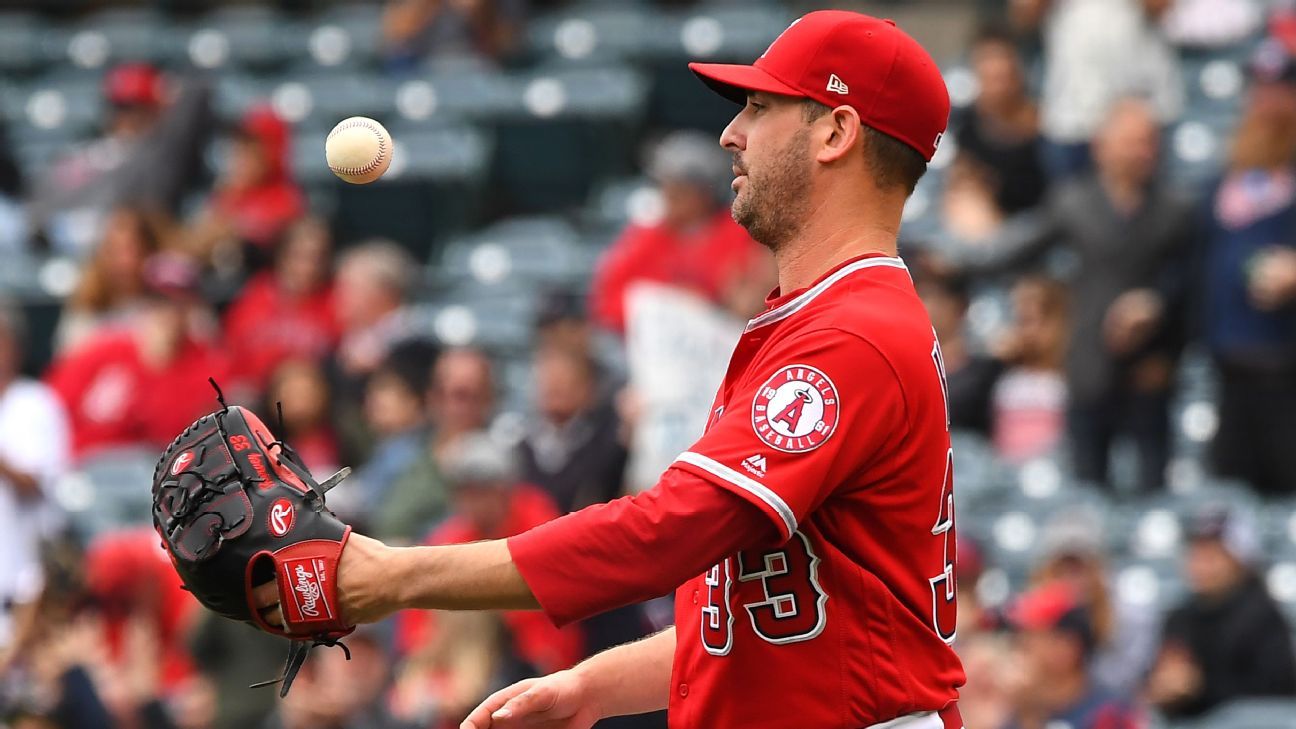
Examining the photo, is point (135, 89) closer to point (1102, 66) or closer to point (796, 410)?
point (1102, 66)

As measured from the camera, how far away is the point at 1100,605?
22.9 ft

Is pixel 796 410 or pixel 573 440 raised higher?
pixel 796 410

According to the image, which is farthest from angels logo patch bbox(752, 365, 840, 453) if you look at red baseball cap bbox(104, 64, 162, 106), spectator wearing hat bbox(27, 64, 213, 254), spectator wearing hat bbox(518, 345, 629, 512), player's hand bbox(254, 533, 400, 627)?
red baseball cap bbox(104, 64, 162, 106)

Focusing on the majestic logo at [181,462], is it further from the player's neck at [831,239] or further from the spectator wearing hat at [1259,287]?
the spectator wearing hat at [1259,287]

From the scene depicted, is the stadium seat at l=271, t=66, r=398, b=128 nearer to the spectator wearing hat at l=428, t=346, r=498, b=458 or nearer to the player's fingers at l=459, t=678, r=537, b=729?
the spectator wearing hat at l=428, t=346, r=498, b=458

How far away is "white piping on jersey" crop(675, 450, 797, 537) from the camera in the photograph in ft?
9.19

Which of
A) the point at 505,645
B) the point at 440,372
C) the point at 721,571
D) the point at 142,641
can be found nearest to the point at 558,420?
the point at 440,372

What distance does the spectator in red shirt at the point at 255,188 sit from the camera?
10.2 m

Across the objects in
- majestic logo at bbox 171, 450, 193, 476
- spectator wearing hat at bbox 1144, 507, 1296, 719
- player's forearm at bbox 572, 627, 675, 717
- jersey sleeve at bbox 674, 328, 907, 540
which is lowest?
spectator wearing hat at bbox 1144, 507, 1296, 719

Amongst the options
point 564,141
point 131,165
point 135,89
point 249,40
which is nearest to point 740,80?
point 564,141

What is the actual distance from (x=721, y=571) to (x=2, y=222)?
29.9ft

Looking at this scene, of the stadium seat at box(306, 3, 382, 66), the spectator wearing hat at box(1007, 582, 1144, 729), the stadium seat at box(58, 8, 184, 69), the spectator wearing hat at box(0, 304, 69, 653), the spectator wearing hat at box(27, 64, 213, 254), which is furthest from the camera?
the stadium seat at box(58, 8, 184, 69)

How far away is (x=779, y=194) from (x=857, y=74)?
0.22 m

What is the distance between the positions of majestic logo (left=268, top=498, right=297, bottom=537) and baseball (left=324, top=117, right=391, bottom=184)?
0.55 metres
